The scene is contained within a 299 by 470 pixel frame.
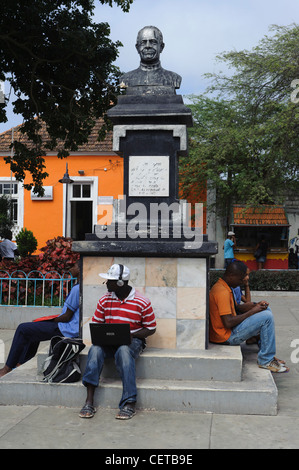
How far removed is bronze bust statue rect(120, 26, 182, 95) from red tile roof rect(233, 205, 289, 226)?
613 inches

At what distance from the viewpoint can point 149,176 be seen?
642 centimetres

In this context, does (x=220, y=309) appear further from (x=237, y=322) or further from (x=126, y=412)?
(x=126, y=412)

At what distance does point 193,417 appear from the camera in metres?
4.98

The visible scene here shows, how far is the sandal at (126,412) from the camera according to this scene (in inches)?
193

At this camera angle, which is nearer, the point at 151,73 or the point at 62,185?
the point at 151,73

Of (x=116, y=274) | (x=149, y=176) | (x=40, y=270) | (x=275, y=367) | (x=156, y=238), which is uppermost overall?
(x=149, y=176)

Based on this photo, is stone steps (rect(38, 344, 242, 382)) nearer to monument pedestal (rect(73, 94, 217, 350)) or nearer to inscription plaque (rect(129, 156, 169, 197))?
monument pedestal (rect(73, 94, 217, 350))

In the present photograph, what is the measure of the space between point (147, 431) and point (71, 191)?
18628mm

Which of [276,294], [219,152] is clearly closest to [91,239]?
[276,294]

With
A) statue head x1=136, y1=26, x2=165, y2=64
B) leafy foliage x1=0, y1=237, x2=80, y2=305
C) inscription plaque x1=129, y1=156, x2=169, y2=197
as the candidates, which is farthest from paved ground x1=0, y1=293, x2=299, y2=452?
leafy foliage x1=0, y1=237, x2=80, y2=305

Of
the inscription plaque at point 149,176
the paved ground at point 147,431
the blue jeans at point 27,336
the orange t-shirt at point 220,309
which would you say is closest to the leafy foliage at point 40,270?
the blue jeans at point 27,336

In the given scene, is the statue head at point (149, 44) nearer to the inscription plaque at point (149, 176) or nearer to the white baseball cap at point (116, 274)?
the inscription plaque at point (149, 176)

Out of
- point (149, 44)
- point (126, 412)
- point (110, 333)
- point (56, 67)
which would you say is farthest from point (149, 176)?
point (56, 67)
